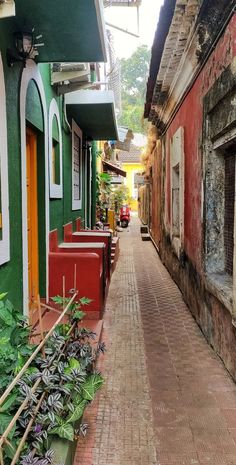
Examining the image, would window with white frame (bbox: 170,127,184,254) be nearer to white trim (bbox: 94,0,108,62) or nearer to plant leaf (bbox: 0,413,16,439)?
white trim (bbox: 94,0,108,62)

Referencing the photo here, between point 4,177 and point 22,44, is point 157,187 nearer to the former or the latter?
point 22,44

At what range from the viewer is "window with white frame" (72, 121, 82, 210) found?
8.17 metres

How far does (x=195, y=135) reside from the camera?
597 centimetres

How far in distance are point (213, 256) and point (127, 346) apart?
1521 mm

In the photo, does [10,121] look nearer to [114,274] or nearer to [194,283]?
[194,283]

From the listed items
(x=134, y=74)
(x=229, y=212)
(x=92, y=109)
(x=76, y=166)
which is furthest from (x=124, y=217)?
(x=134, y=74)

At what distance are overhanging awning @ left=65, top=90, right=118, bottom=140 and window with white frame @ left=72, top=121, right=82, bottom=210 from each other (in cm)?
23

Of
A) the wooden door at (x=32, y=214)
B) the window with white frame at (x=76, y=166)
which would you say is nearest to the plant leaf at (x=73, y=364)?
the wooden door at (x=32, y=214)

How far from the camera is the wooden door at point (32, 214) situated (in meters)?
5.20

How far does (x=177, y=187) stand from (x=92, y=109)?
2.50 meters

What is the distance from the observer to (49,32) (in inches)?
154

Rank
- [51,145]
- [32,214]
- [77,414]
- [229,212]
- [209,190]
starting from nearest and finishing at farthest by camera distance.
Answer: [77,414]
[229,212]
[209,190]
[32,214]
[51,145]

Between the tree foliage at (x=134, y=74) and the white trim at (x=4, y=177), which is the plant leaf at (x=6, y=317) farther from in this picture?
the tree foliage at (x=134, y=74)

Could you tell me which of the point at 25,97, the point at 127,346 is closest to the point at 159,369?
the point at 127,346
